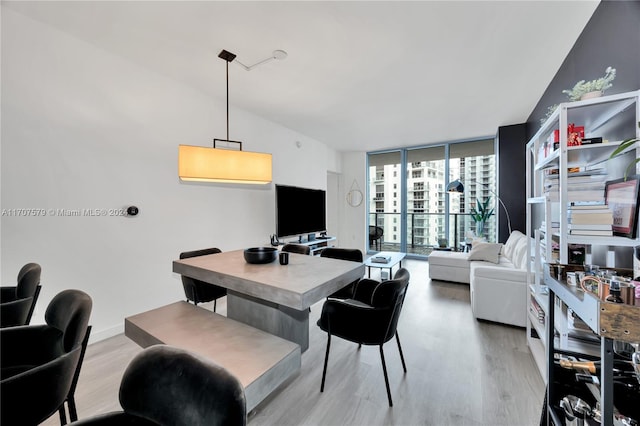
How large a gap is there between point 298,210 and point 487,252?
10.2ft

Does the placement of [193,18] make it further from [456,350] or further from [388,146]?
[388,146]

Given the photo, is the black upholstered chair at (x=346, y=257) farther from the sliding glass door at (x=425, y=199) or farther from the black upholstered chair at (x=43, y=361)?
the sliding glass door at (x=425, y=199)

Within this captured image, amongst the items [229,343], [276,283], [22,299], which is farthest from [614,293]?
[22,299]

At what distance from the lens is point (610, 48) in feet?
5.69

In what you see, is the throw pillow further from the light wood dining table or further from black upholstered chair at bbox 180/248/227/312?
black upholstered chair at bbox 180/248/227/312

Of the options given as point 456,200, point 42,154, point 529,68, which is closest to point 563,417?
point 529,68

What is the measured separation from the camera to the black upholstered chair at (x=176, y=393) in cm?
72

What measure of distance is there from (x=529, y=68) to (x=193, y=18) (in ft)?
10.6

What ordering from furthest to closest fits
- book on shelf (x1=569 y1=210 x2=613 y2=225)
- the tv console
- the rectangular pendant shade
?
1. the tv console
2. the rectangular pendant shade
3. book on shelf (x1=569 y1=210 x2=613 y2=225)

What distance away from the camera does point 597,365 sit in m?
0.94

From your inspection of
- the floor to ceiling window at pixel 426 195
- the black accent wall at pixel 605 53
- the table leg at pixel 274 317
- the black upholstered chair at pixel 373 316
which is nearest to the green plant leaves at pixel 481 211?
the floor to ceiling window at pixel 426 195

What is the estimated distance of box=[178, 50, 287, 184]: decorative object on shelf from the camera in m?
1.88

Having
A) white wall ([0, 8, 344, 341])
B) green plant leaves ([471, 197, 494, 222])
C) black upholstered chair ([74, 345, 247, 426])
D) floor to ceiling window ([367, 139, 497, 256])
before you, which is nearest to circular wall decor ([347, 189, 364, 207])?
floor to ceiling window ([367, 139, 497, 256])

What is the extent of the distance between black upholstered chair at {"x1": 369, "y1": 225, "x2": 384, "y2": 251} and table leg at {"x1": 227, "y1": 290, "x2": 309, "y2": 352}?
15.9 ft
